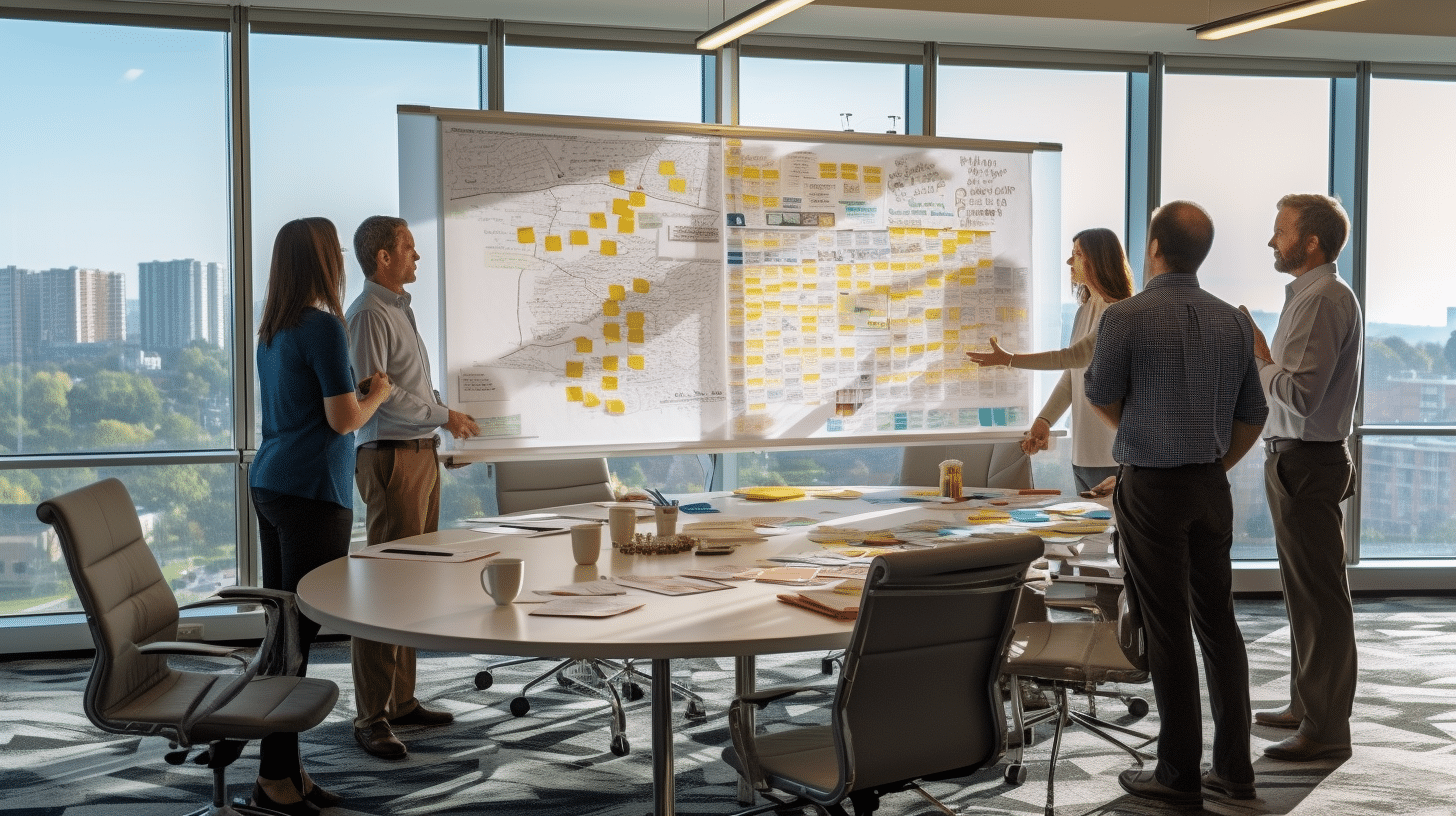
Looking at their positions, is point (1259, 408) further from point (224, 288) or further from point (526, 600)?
point (224, 288)

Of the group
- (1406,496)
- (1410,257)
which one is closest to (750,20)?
(1410,257)

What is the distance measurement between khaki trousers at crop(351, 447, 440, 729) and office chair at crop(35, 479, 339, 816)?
0.82m

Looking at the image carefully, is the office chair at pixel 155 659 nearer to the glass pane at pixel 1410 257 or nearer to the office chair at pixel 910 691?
the office chair at pixel 910 691

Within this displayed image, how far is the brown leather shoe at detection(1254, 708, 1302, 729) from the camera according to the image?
4219 millimetres

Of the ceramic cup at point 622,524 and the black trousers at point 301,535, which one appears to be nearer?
the ceramic cup at point 622,524

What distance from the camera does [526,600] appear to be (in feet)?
8.51

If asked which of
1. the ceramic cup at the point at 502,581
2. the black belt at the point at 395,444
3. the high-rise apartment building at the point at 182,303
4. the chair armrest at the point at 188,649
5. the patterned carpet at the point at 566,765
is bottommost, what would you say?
the patterned carpet at the point at 566,765

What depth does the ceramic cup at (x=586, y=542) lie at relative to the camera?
2.97 meters

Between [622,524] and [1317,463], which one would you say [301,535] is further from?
[1317,463]

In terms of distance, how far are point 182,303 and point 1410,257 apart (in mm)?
6370

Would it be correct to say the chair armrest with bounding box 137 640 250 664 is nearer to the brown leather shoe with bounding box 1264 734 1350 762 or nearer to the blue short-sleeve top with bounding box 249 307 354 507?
the blue short-sleeve top with bounding box 249 307 354 507

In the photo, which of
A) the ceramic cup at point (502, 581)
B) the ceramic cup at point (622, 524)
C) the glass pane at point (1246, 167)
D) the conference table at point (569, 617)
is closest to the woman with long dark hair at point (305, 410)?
the conference table at point (569, 617)

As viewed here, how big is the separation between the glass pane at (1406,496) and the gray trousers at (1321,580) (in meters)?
3.15

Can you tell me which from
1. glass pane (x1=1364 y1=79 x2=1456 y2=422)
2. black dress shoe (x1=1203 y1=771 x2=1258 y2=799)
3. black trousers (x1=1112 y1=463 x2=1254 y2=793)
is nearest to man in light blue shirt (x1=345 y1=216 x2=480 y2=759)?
black trousers (x1=1112 y1=463 x2=1254 y2=793)
